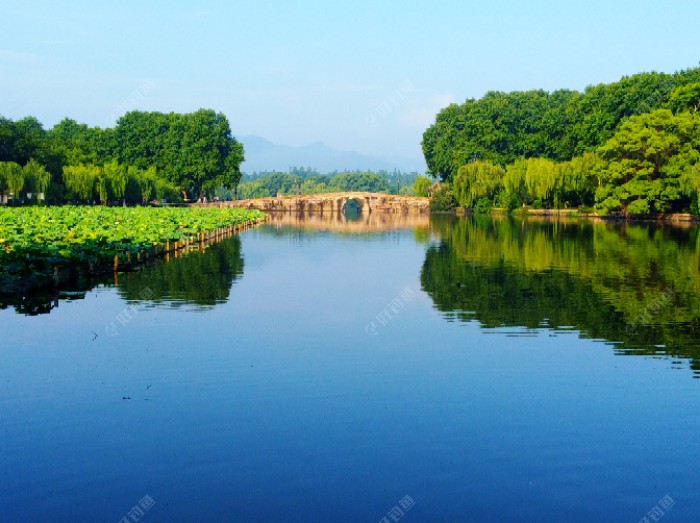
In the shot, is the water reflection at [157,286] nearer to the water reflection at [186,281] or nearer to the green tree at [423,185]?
the water reflection at [186,281]

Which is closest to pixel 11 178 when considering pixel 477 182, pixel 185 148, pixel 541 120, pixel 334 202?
pixel 185 148

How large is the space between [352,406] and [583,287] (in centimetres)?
1769

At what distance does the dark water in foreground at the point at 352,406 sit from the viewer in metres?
9.67

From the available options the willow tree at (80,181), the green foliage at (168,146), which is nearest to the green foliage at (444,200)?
the green foliage at (168,146)

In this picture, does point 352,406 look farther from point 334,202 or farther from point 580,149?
point 334,202

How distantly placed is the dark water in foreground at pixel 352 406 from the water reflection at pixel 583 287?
170 mm

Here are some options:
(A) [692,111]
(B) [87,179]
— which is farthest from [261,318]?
(B) [87,179]

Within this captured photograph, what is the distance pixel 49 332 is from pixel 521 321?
1250 centimetres

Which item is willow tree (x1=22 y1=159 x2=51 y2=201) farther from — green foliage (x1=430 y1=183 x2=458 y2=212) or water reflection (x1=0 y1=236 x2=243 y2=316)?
green foliage (x1=430 y1=183 x2=458 y2=212)

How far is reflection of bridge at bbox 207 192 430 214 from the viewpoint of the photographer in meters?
141

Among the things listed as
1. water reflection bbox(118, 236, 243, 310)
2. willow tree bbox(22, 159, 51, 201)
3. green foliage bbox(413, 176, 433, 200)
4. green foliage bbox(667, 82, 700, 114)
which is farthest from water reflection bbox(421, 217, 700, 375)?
green foliage bbox(413, 176, 433, 200)

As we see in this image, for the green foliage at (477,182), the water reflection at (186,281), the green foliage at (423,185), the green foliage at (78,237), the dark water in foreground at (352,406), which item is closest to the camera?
the dark water in foreground at (352,406)

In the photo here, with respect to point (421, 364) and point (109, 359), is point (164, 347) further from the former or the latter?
point (421, 364)

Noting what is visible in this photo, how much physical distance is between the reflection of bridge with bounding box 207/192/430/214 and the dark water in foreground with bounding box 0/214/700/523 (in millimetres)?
112757
